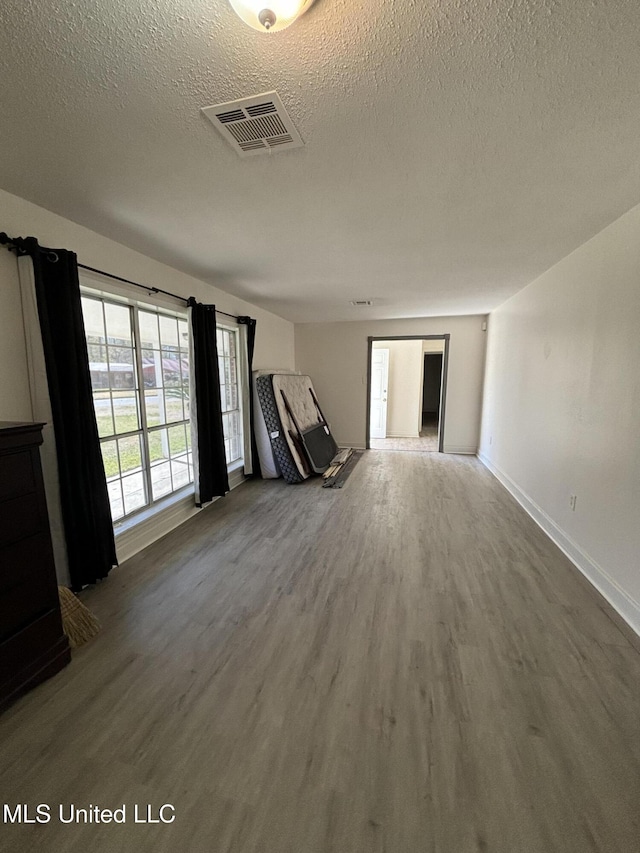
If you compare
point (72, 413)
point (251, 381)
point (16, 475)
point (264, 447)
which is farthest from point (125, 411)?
point (264, 447)

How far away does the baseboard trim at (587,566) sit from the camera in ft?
6.03

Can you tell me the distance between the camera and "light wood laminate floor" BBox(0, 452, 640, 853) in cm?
101

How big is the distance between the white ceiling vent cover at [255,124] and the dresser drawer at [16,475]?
1.58 meters

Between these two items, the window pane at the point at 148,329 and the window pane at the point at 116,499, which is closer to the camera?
the window pane at the point at 116,499

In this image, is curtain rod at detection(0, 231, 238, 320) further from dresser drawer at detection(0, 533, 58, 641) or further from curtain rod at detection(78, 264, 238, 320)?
dresser drawer at detection(0, 533, 58, 641)

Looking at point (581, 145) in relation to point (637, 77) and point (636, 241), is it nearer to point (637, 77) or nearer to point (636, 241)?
point (637, 77)

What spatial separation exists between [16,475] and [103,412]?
115 centimetres

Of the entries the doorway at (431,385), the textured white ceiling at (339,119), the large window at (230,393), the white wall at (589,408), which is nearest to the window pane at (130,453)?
the large window at (230,393)

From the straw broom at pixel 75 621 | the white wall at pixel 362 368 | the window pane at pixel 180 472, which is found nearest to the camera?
→ the straw broom at pixel 75 621

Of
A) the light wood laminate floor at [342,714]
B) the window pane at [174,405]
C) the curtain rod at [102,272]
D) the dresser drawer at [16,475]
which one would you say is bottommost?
the light wood laminate floor at [342,714]

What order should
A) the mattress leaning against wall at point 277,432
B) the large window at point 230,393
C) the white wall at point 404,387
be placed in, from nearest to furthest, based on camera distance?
the large window at point 230,393, the mattress leaning against wall at point 277,432, the white wall at point 404,387

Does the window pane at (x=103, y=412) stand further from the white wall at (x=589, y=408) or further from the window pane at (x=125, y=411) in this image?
the white wall at (x=589, y=408)

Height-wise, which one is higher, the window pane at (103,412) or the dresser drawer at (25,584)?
the window pane at (103,412)

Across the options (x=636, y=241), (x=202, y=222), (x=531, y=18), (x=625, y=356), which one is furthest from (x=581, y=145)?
(x=202, y=222)
